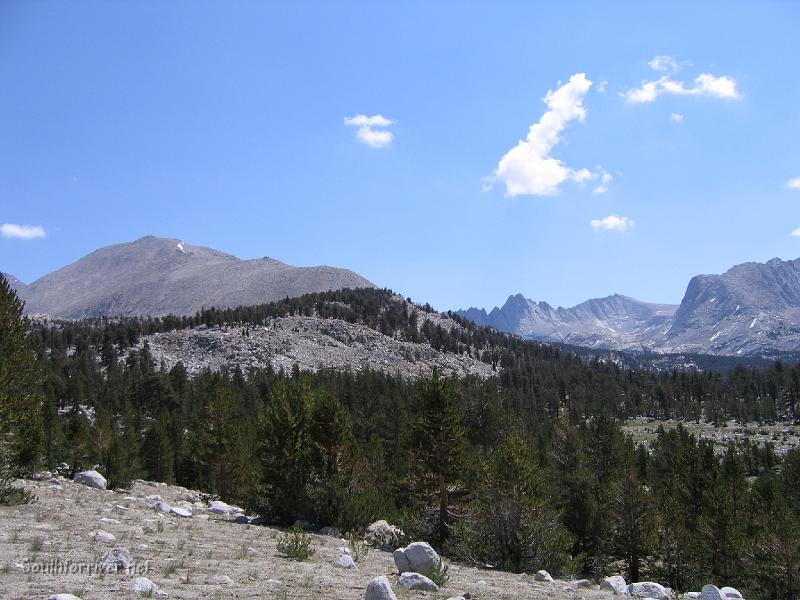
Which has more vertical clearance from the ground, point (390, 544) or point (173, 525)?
point (173, 525)

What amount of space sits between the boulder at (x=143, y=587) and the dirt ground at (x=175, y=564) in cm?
11

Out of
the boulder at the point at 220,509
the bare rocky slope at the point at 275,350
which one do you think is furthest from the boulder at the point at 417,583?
the bare rocky slope at the point at 275,350

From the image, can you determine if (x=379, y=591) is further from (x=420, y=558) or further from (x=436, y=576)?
(x=420, y=558)

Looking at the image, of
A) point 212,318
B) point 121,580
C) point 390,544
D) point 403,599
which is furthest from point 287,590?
point 212,318

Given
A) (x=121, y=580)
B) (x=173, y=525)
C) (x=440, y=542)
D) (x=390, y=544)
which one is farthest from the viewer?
(x=440, y=542)

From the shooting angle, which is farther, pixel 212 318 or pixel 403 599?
pixel 212 318

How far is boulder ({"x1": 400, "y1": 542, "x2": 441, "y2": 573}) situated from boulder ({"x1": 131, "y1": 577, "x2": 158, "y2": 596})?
711 cm

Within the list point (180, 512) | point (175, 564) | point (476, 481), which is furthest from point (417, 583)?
point (476, 481)

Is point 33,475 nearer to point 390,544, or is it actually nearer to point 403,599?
point 390,544

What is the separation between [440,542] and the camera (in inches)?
1092

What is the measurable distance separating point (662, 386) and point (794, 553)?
157329 mm

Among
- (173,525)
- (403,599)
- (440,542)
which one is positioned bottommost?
(440,542)

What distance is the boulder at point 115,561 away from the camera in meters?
11.2

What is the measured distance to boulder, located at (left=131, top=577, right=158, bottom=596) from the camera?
9617 mm
